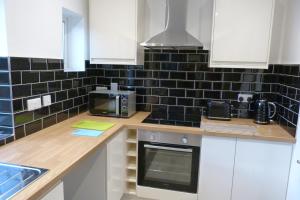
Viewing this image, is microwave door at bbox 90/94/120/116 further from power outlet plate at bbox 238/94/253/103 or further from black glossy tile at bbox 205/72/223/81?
power outlet plate at bbox 238/94/253/103

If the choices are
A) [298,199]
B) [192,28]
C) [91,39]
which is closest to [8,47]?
[91,39]

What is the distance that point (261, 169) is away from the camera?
1.74 metres

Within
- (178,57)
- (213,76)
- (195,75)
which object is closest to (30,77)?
(178,57)

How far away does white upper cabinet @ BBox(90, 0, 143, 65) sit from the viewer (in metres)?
2.05

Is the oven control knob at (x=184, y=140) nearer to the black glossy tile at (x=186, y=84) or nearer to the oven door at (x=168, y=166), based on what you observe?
the oven door at (x=168, y=166)

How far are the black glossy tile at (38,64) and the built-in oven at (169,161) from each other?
0.97 metres

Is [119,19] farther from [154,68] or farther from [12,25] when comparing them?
[12,25]

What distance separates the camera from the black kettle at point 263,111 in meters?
1.98

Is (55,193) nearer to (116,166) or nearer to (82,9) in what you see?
(116,166)

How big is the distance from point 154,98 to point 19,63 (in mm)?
1379

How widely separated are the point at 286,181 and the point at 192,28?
164 centimetres

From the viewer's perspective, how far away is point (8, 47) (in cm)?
132

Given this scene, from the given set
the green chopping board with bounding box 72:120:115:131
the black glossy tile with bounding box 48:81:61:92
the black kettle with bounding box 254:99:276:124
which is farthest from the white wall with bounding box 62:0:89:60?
the black kettle with bounding box 254:99:276:124

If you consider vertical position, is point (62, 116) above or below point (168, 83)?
below
